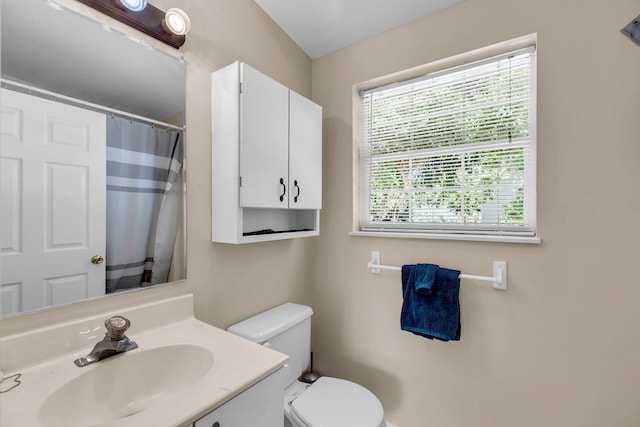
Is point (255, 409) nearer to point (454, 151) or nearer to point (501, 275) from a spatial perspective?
point (501, 275)

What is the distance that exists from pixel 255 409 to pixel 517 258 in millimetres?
1290

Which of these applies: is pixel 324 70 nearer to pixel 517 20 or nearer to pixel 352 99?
pixel 352 99

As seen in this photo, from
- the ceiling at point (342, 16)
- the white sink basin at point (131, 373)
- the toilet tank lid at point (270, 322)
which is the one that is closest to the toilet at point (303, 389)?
the toilet tank lid at point (270, 322)

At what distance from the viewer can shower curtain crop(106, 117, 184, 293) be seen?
1.08m

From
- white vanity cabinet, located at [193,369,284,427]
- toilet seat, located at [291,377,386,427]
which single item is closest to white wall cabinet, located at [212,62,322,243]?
white vanity cabinet, located at [193,369,284,427]

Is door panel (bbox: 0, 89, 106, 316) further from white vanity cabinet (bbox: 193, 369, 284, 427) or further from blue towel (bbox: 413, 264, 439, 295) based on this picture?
blue towel (bbox: 413, 264, 439, 295)

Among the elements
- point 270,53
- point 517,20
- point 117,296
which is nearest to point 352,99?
point 270,53

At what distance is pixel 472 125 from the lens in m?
1.58

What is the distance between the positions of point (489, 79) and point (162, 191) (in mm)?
1676

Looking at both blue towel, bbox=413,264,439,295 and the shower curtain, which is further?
blue towel, bbox=413,264,439,295

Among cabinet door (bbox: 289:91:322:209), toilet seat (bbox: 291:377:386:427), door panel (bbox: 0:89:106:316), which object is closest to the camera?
door panel (bbox: 0:89:106:316)

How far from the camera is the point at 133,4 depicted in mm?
1094

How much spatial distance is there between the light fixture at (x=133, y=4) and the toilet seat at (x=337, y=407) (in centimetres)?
177

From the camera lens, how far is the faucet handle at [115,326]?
96 cm
